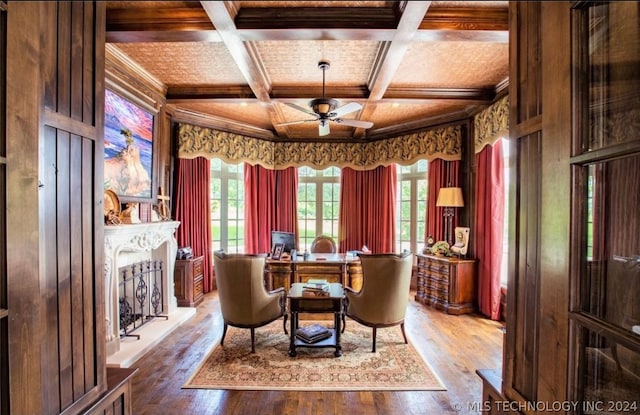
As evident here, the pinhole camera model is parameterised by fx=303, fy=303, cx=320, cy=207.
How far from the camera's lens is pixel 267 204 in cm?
627

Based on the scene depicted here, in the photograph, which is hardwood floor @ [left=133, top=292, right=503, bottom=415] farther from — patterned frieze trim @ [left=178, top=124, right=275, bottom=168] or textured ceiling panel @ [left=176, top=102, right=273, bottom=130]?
textured ceiling panel @ [left=176, top=102, right=273, bottom=130]

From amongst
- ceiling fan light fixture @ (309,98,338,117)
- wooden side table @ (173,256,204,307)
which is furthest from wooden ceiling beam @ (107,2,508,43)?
wooden side table @ (173,256,204,307)

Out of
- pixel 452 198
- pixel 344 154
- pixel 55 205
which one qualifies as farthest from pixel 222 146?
pixel 55 205

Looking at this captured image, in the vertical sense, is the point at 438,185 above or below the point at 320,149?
below

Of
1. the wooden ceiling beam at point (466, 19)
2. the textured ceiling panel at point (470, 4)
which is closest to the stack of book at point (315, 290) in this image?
the wooden ceiling beam at point (466, 19)

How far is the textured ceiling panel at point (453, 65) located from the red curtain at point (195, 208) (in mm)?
3537

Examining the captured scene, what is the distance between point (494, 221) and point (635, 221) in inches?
138

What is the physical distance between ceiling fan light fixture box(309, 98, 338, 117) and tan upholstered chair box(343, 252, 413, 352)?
1724mm

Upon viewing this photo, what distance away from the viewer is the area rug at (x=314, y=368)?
2637 millimetres

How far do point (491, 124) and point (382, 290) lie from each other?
2.81m

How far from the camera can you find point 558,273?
3.08 ft

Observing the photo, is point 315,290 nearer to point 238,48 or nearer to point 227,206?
point 238,48

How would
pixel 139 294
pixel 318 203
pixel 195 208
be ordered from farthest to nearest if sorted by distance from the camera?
1. pixel 318 203
2. pixel 195 208
3. pixel 139 294

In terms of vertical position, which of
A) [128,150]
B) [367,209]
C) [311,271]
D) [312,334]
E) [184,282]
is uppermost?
[128,150]
